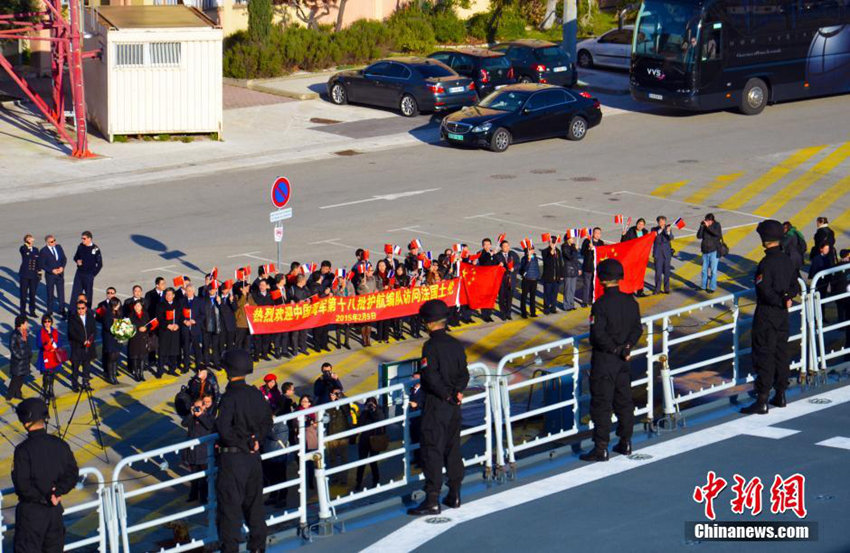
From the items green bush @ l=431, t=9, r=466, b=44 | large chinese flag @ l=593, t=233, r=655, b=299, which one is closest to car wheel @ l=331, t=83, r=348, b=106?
green bush @ l=431, t=9, r=466, b=44

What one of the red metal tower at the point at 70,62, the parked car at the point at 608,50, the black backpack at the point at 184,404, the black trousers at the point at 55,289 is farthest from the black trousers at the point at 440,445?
the parked car at the point at 608,50

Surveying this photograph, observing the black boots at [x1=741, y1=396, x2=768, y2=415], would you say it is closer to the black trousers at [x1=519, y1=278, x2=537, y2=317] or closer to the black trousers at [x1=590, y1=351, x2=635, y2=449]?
the black trousers at [x1=590, y1=351, x2=635, y2=449]

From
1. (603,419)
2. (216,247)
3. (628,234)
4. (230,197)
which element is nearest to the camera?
(603,419)

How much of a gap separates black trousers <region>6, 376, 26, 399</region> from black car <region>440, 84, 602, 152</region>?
17400 millimetres

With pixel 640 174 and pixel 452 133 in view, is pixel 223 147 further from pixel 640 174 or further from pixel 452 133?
pixel 640 174

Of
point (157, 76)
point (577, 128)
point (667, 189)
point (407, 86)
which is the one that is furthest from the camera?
point (407, 86)

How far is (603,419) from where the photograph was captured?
38.2ft

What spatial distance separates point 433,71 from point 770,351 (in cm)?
2733

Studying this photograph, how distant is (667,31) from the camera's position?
37.6m

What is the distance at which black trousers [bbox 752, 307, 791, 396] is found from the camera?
1267cm

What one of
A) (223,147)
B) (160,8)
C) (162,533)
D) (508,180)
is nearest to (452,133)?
(508,180)

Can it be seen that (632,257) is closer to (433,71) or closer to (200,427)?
(200,427)

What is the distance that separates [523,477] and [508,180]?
20359 mm

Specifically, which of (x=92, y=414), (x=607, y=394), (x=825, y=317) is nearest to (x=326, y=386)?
(x=92, y=414)
